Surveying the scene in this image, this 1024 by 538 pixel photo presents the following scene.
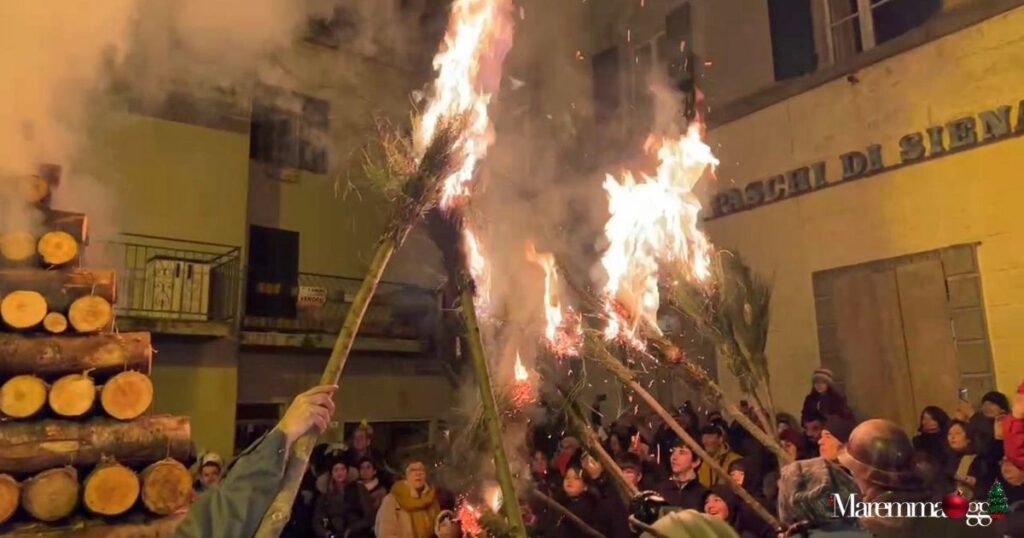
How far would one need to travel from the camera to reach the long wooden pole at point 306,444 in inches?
117

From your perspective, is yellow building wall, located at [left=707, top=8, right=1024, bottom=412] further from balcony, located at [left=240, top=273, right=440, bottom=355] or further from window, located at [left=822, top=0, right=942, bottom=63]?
balcony, located at [left=240, top=273, right=440, bottom=355]

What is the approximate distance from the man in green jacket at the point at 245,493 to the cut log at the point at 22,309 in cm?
277

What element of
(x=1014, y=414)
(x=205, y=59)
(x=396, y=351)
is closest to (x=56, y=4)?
(x=205, y=59)

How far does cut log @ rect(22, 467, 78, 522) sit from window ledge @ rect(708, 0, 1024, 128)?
8270mm

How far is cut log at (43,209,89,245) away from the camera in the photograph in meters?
5.38

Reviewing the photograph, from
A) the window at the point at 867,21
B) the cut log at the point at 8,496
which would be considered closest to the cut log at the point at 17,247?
the cut log at the point at 8,496

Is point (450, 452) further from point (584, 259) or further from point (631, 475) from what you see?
point (584, 259)

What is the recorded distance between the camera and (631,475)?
616 centimetres

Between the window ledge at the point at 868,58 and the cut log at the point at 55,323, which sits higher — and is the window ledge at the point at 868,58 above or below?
above

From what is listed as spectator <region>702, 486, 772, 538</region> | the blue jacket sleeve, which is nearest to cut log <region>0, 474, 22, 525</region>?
the blue jacket sleeve

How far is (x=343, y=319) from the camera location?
42.0ft

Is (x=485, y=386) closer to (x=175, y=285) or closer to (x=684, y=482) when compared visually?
(x=684, y=482)

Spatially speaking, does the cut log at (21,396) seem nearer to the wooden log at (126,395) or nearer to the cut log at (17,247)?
the wooden log at (126,395)

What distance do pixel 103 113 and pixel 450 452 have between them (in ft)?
19.2
